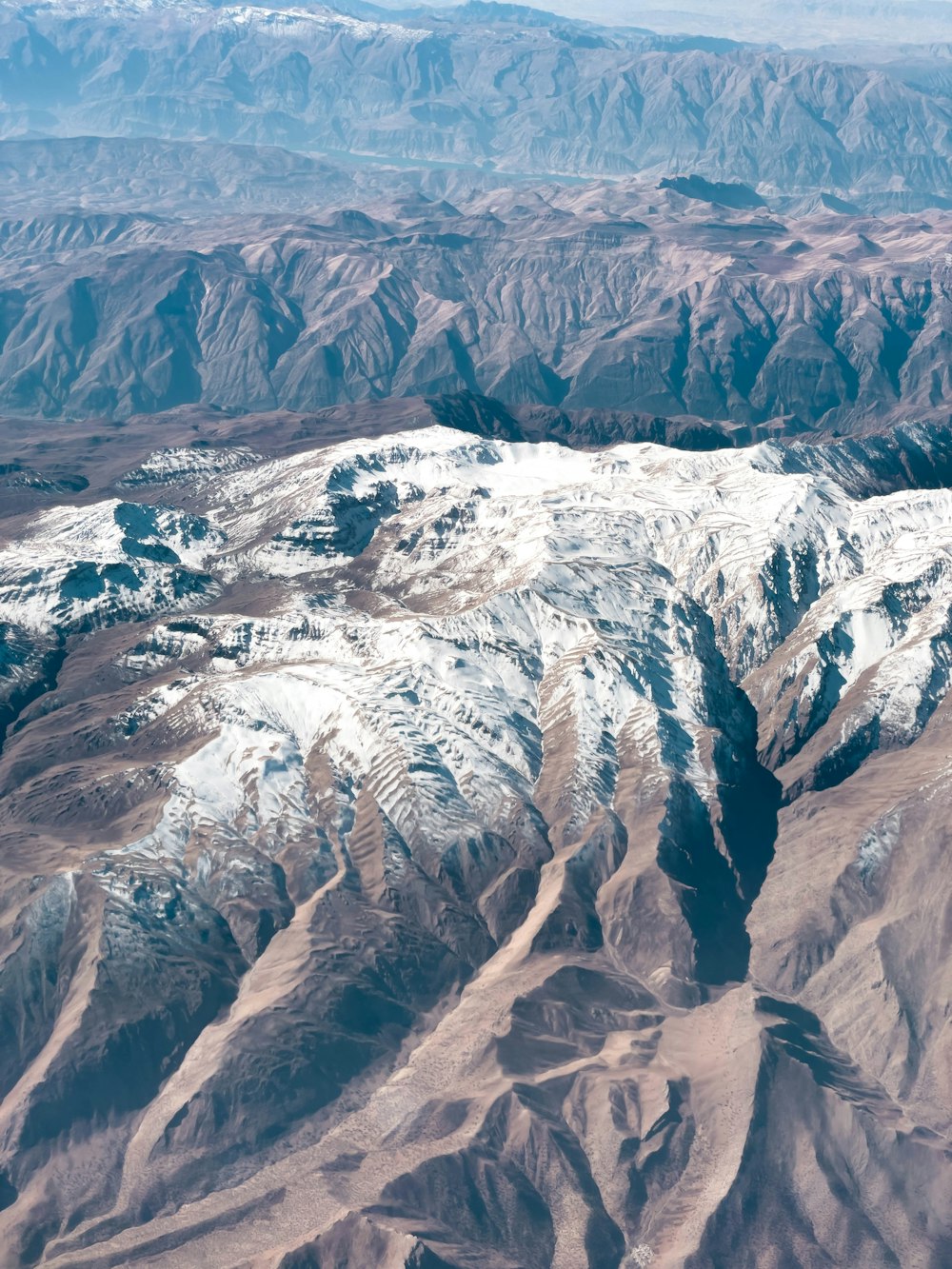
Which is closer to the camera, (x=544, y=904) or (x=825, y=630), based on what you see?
(x=544, y=904)

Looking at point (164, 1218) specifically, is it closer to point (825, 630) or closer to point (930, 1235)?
point (930, 1235)

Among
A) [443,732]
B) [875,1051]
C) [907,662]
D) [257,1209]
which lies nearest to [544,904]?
[443,732]

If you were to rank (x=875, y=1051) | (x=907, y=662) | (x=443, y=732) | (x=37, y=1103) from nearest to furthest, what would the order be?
(x=37, y=1103) < (x=875, y=1051) < (x=443, y=732) < (x=907, y=662)

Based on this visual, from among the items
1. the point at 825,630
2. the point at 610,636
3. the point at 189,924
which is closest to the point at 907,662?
the point at 825,630

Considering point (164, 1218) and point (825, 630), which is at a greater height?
point (825, 630)

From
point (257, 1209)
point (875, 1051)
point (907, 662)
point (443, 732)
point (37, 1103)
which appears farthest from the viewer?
point (907, 662)

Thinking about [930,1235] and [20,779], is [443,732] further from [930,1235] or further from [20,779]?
[930,1235]
